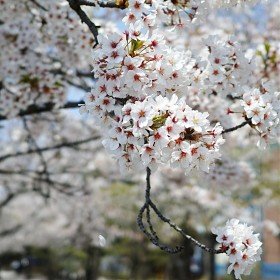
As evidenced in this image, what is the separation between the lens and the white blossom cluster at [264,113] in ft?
9.37

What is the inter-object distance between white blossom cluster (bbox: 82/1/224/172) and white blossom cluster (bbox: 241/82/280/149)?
0.44 m

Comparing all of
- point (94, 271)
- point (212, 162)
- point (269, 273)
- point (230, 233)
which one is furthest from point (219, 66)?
point (269, 273)

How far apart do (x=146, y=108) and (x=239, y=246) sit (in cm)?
86

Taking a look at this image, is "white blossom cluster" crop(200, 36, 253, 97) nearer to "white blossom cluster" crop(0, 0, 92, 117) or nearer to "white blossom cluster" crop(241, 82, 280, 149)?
"white blossom cluster" crop(241, 82, 280, 149)

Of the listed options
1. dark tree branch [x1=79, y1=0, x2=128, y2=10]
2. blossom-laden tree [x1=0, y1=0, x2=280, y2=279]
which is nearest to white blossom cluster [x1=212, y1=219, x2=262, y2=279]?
blossom-laden tree [x1=0, y1=0, x2=280, y2=279]

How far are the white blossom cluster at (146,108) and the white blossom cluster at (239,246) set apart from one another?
14.4 inches

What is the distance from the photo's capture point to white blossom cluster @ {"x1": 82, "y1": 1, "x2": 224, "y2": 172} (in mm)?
2406

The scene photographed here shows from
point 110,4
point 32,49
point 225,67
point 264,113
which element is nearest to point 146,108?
point 264,113

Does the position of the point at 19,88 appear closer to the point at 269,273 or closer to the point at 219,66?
the point at 219,66

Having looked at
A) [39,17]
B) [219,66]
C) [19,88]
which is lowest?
[219,66]

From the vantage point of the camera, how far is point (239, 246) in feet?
8.19

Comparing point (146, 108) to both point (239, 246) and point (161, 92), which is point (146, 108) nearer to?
point (161, 92)

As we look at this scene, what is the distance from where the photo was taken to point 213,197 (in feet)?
46.2

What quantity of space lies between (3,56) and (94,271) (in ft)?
61.4
